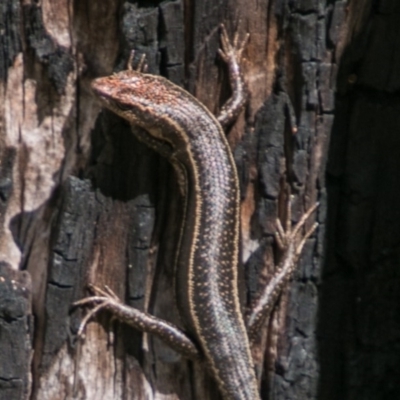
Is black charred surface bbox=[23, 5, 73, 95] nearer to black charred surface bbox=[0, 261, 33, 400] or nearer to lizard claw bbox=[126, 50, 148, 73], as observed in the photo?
lizard claw bbox=[126, 50, 148, 73]

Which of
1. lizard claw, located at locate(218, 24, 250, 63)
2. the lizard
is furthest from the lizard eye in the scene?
lizard claw, located at locate(218, 24, 250, 63)

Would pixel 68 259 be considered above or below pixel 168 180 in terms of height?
below

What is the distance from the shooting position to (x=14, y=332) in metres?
3.40

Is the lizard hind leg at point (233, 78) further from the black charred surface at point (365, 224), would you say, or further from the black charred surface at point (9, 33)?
the black charred surface at point (9, 33)

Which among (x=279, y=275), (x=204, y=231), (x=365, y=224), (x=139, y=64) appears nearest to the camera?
(x=139, y=64)

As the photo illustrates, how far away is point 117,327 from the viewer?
3486mm

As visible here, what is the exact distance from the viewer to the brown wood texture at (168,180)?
3.22m

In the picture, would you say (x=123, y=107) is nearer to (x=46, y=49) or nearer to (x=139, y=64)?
(x=139, y=64)

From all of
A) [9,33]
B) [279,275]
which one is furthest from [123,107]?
[279,275]

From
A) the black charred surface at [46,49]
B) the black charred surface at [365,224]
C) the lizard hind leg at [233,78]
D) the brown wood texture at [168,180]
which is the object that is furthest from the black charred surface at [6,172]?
the black charred surface at [365,224]

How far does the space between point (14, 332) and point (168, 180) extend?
2.53ft

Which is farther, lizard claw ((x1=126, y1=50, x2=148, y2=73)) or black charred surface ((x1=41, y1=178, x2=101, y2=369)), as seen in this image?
black charred surface ((x1=41, y1=178, x2=101, y2=369))

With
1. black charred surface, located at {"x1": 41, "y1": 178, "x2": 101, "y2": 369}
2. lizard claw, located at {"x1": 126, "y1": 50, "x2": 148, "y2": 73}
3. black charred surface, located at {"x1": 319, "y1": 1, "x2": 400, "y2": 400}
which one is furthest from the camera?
black charred surface, located at {"x1": 319, "y1": 1, "x2": 400, "y2": 400}

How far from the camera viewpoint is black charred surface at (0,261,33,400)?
133 inches
